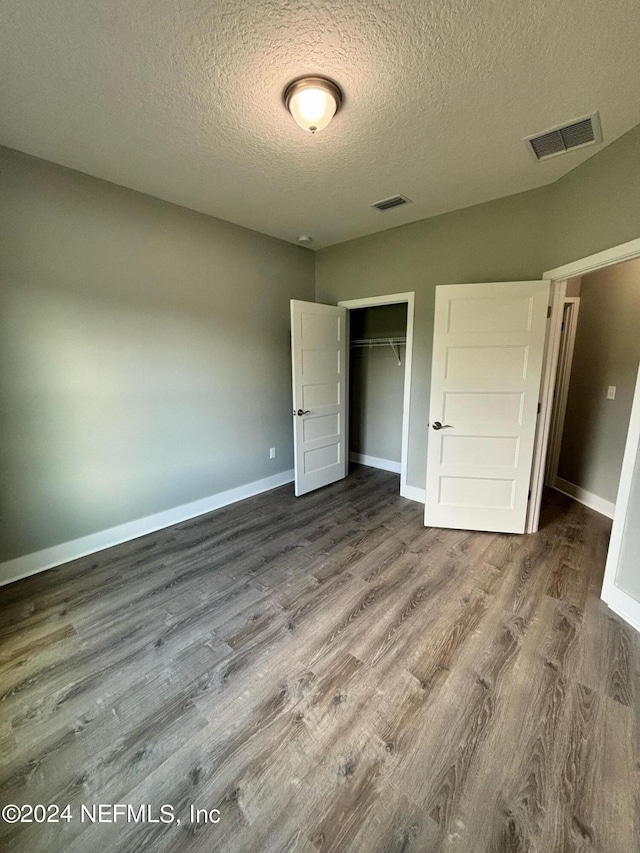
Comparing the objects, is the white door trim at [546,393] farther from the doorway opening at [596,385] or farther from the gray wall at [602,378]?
the gray wall at [602,378]

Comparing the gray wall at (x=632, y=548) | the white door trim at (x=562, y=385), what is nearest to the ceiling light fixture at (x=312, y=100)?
the gray wall at (x=632, y=548)

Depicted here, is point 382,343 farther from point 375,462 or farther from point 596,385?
point 596,385

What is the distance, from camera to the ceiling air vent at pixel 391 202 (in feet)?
8.78

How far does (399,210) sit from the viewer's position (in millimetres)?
2902

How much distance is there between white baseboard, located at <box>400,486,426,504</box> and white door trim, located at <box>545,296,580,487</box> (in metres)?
1.66

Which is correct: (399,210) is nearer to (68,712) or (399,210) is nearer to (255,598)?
(255,598)

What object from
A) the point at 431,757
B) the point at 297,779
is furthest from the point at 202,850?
the point at 431,757

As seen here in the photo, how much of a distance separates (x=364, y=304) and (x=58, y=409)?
2.94 meters

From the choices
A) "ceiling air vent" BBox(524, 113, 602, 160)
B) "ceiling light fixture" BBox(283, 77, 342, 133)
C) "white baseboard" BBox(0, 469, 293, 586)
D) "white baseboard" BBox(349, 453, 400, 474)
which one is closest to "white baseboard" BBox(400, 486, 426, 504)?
"white baseboard" BBox(349, 453, 400, 474)

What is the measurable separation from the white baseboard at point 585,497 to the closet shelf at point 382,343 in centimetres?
233

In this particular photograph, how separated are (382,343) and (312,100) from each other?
290 centimetres

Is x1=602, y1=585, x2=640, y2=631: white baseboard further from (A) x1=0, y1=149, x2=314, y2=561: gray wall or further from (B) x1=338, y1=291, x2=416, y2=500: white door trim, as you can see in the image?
(A) x1=0, y1=149, x2=314, y2=561: gray wall

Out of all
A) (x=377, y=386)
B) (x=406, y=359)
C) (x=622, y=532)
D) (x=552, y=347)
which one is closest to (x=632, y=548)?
(x=622, y=532)

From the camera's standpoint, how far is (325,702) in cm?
148
